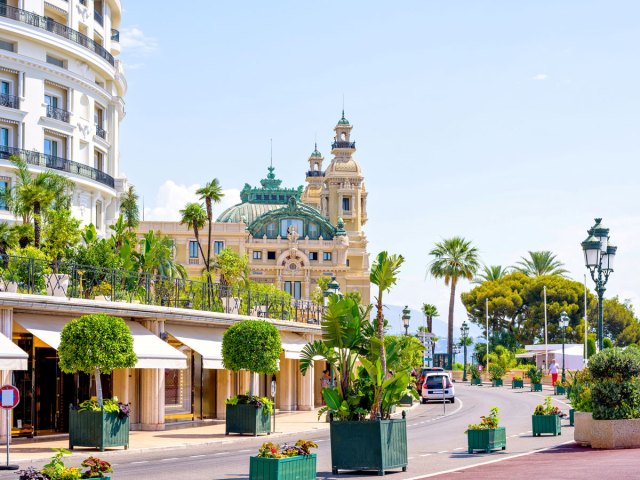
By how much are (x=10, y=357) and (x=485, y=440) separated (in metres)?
12.5

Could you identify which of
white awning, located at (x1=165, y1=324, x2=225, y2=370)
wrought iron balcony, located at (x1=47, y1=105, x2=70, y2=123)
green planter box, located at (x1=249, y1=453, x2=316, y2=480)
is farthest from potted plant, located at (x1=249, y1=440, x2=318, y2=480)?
wrought iron balcony, located at (x1=47, y1=105, x2=70, y2=123)

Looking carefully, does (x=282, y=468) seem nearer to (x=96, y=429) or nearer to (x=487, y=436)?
(x=487, y=436)

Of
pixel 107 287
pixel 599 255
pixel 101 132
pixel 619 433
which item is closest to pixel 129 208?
pixel 101 132

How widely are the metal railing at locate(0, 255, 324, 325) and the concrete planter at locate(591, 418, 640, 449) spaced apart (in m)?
16.2

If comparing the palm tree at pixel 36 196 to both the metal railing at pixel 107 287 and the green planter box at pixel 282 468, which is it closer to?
the metal railing at pixel 107 287

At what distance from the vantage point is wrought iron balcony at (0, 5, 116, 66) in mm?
56125

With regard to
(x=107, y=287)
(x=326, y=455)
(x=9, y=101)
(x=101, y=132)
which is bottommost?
(x=326, y=455)

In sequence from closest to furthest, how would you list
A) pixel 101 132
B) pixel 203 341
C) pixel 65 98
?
pixel 203 341 < pixel 65 98 < pixel 101 132

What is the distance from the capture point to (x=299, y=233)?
13338 cm

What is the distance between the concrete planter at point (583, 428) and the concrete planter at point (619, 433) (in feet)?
2.16

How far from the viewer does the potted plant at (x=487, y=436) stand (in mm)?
26062

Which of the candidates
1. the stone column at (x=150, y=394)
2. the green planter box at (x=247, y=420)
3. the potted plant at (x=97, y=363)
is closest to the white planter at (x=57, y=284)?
the potted plant at (x=97, y=363)

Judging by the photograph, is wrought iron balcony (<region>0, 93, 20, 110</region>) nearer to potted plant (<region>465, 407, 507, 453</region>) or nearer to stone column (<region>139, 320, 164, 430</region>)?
stone column (<region>139, 320, 164, 430</region>)

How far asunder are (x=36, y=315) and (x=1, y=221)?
2480 cm
